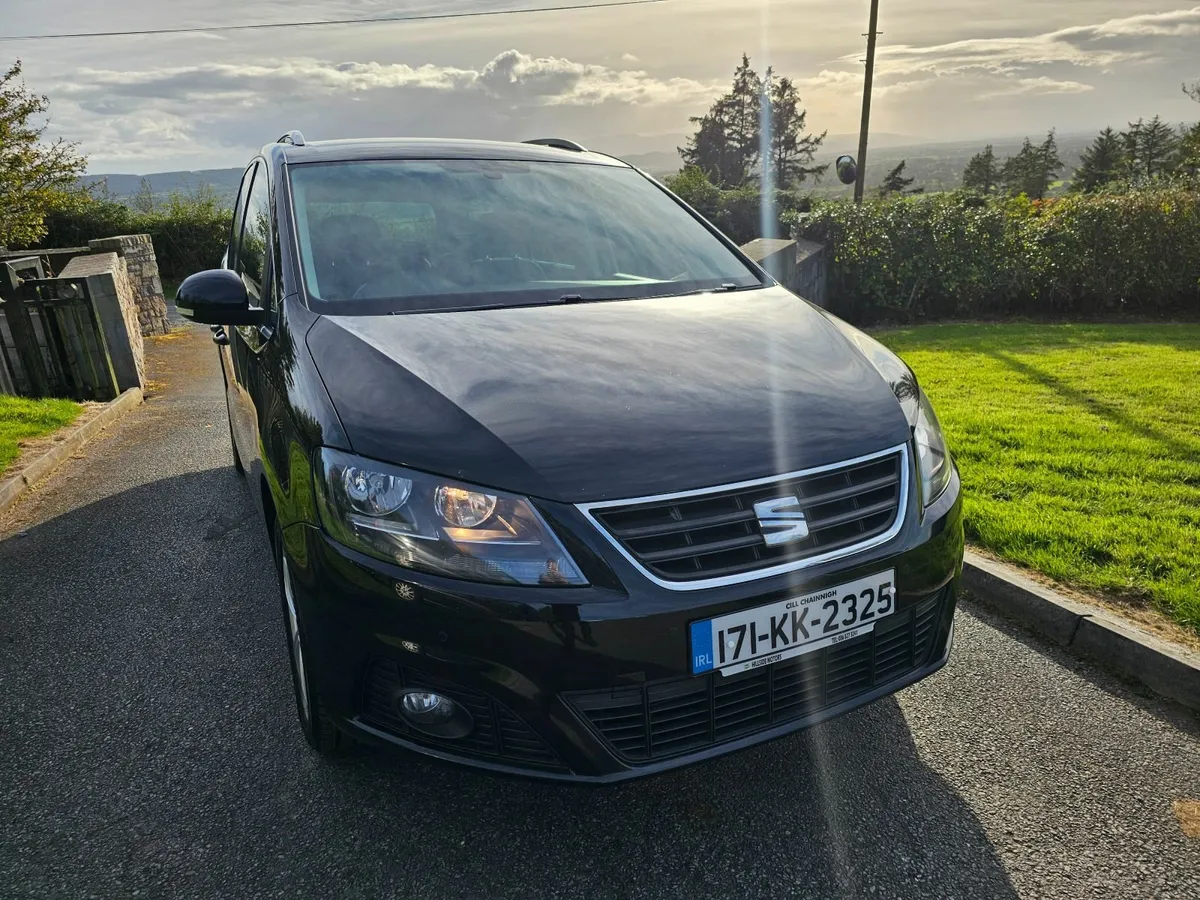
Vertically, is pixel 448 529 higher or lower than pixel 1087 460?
higher

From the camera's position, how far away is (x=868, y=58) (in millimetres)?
23078

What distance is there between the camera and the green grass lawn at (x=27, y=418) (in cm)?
589

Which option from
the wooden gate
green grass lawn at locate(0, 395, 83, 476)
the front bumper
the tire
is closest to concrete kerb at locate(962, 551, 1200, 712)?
the front bumper

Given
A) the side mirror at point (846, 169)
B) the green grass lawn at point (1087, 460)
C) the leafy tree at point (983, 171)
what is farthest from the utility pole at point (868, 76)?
the leafy tree at point (983, 171)

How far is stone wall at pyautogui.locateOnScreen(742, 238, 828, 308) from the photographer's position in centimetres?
867

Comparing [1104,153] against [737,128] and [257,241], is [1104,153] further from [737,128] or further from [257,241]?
[257,241]

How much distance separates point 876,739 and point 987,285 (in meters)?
11.3

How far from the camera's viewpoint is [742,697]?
6.16ft

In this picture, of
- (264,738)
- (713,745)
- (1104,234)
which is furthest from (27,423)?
(1104,234)

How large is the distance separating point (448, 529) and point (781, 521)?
2.43ft

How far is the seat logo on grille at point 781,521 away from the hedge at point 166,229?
21562mm

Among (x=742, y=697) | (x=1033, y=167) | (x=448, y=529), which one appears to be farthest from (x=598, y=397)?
(x=1033, y=167)

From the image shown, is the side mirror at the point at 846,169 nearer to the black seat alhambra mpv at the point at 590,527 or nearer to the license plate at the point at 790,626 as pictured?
the black seat alhambra mpv at the point at 590,527

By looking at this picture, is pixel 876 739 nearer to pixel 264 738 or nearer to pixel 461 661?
pixel 461 661
